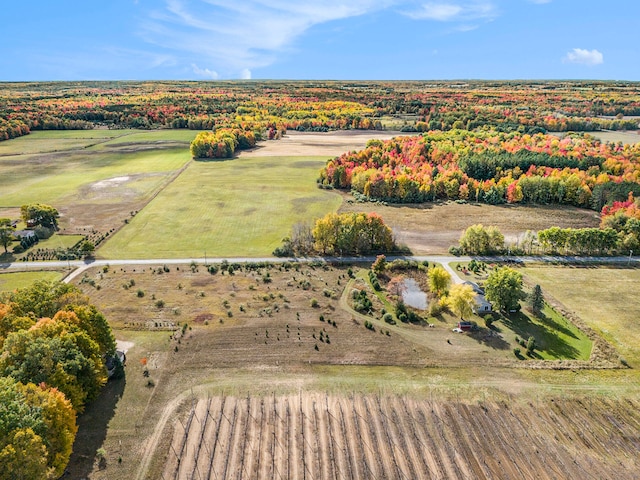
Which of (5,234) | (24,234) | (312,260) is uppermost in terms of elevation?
(5,234)

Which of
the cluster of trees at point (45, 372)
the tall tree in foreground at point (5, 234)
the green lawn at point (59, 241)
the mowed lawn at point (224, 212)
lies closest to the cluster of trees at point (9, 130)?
the mowed lawn at point (224, 212)

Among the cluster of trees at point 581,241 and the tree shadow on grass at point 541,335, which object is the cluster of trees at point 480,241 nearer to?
the cluster of trees at point 581,241

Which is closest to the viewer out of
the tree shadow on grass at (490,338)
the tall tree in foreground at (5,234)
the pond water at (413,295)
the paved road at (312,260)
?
the tree shadow on grass at (490,338)

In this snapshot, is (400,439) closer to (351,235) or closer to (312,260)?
(312,260)

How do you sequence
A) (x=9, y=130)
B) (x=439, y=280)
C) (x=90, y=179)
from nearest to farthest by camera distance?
(x=439, y=280)
(x=90, y=179)
(x=9, y=130)

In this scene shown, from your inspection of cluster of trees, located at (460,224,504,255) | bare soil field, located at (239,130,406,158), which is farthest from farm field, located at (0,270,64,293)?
bare soil field, located at (239,130,406,158)

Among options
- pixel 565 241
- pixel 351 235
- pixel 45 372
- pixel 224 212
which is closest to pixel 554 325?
pixel 565 241

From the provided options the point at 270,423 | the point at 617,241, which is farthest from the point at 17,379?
the point at 617,241

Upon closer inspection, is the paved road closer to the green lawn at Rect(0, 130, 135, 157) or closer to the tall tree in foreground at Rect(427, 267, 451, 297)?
the tall tree in foreground at Rect(427, 267, 451, 297)

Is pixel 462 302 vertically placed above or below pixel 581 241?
below
